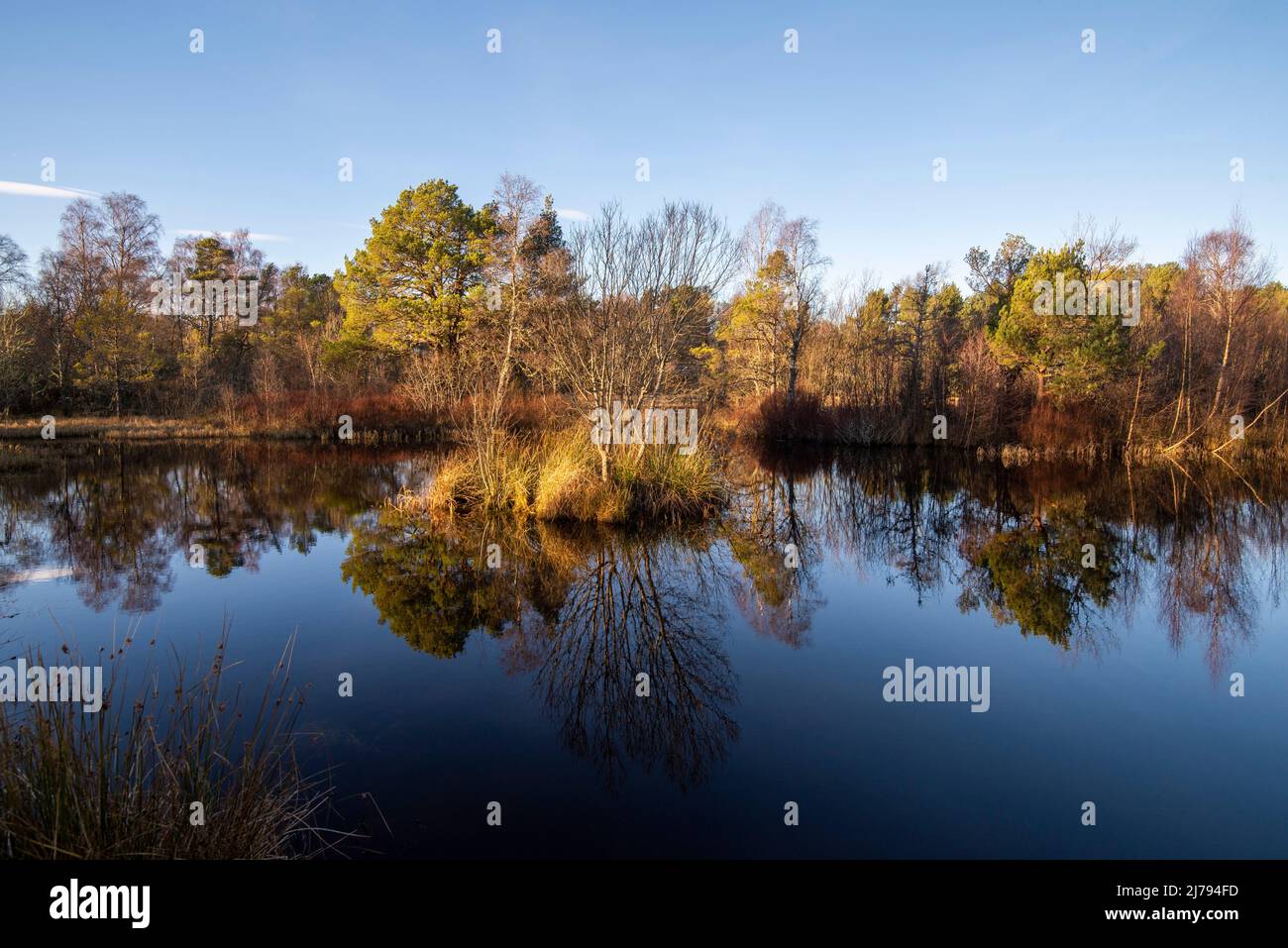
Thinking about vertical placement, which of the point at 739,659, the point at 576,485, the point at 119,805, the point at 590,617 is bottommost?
the point at 739,659

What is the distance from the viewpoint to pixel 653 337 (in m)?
12.6

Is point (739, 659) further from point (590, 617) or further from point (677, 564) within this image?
point (677, 564)

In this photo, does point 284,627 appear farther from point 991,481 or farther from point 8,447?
point 8,447

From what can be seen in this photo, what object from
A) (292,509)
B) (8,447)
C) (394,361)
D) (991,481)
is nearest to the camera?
(292,509)

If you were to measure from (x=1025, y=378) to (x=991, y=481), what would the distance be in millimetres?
8865

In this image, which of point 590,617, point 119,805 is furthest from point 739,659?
point 119,805

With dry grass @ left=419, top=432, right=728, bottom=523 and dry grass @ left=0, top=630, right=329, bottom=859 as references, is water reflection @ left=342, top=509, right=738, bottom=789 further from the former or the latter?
dry grass @ left=0, top=630, right=329, bottom=859

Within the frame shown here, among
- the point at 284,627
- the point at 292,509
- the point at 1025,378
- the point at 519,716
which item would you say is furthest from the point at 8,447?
the point at 1025,378

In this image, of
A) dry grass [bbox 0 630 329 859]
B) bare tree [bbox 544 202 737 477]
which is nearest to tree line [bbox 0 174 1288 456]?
bare tree [bbox 544 202 737 477]

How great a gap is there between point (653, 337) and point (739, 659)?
7.53 meters

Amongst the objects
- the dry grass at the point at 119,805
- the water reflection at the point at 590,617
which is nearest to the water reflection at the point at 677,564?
the water reflection at the point at 590,617

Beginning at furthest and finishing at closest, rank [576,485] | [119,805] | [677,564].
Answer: [576,485], [677,564], [119,805]

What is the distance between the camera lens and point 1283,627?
24.4ft

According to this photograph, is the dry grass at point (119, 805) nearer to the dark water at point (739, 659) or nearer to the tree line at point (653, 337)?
the dark water at point (739, 659)
